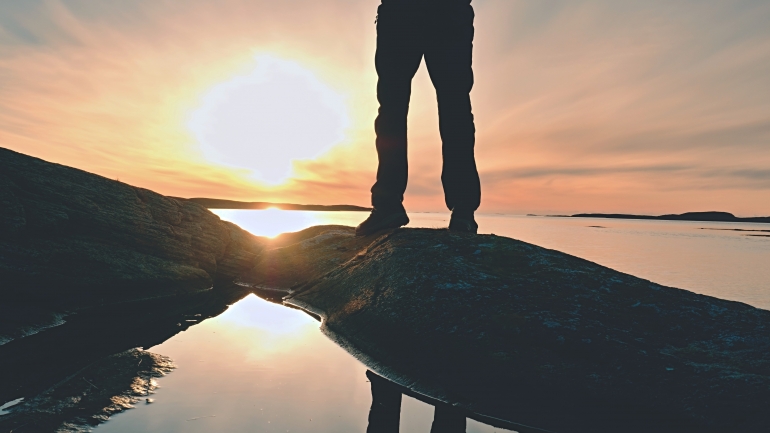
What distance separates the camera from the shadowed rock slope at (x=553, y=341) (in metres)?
2.32

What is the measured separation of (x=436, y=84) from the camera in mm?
5840

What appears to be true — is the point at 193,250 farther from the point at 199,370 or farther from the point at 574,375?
the point at 574,375

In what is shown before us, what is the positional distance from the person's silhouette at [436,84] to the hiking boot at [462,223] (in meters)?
0.01

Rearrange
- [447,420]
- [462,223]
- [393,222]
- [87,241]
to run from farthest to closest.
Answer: [393,222]
[87,241]
[462,223]
[447,420]

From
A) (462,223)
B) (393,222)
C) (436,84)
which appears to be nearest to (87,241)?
(393,222)

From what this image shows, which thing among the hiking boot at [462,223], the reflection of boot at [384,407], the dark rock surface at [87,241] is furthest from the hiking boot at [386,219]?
the dark rock surface at [87,241]

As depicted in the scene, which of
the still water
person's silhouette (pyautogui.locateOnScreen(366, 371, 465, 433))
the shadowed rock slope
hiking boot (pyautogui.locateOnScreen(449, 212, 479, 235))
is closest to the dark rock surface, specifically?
the still water

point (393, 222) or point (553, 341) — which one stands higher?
point (393, 222)

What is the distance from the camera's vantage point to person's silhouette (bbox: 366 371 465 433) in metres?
2.41

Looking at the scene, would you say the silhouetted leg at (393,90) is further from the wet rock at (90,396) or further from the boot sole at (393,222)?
the wet rock at (90,396)

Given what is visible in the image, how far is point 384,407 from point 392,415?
0.11m

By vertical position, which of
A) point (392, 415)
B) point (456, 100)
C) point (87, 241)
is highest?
point (456, 100)

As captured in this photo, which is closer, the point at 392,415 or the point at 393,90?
the point at 392,415

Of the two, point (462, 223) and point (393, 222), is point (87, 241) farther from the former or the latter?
point (462, 223)
